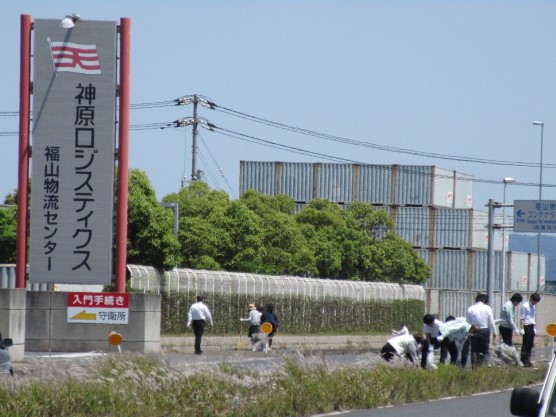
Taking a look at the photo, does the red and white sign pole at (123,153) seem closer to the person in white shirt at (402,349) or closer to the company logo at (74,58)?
the company logo at (74,58)

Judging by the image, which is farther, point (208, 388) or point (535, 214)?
point (535, 214)

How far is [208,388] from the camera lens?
13797 millimetres

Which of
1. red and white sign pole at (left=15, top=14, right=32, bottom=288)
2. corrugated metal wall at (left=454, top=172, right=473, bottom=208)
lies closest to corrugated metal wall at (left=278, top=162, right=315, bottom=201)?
corrugated metal wall at (left=454, top=172, right=473, bottom=208)

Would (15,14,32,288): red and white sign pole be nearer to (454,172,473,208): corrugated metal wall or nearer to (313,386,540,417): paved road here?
(313,386,540,417): paved road

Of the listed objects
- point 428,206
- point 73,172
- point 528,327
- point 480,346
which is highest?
point 428,206

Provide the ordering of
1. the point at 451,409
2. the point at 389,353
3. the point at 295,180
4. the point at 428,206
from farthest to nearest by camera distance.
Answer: the point at 295,180
the point at 428,206
the point at 389,353
the point at 451,409

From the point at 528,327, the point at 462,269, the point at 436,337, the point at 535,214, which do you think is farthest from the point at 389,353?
the point at 462,269

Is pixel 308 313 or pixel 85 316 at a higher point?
pixel 85 316

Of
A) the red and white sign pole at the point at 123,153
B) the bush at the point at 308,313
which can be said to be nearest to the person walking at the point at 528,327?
the red and white sign pole at the point at 123,153

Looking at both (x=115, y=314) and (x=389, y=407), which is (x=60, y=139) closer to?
(x=115, y=314)

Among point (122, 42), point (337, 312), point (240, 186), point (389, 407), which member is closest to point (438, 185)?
point (240, 186)

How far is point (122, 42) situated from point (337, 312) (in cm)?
2227

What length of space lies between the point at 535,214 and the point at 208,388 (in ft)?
124

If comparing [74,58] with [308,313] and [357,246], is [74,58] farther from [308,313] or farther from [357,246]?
[357,246]
